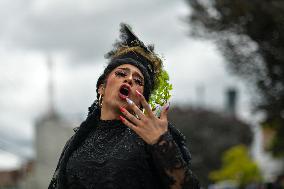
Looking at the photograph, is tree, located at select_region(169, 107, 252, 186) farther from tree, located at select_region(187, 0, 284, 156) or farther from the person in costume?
the person in costume

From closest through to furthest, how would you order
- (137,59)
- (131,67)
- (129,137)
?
(129,137) → (131,67) → (137,59)

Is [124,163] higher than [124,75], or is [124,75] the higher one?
[124,75]

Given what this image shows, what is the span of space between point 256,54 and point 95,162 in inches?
581

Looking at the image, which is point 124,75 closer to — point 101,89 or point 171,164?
point 101,89

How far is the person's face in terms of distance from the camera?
165 inches

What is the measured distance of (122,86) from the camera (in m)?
4.20

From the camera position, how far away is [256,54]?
1844 cm

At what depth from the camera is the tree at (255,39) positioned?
691 inches

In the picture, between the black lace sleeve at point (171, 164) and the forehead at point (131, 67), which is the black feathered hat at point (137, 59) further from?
the black lace sleeve at point (171, 164)

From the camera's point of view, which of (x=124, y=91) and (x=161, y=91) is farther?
(x=161, y=91)

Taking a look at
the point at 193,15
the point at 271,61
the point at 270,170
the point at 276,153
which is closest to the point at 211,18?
the point at 193,15

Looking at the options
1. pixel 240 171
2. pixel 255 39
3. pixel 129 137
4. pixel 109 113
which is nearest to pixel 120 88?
pixel 109 113

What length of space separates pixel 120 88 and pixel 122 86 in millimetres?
22

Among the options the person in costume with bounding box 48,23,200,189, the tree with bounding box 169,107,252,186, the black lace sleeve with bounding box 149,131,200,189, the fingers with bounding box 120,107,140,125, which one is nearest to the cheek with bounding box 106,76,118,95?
the person in costume with bounding box 48,23,200,189
